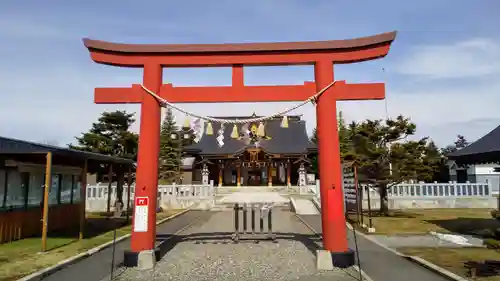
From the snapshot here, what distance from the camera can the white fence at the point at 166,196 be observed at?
79.2 ft

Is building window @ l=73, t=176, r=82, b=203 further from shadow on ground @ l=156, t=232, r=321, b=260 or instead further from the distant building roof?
the distant building roof

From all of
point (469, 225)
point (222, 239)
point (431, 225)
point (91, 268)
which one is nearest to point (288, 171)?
point (431, 225)

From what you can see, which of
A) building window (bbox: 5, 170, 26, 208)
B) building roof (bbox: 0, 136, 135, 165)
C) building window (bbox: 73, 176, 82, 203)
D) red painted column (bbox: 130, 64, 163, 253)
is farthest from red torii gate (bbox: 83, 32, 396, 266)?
building window (bbox: 73, 176, 82, 203)

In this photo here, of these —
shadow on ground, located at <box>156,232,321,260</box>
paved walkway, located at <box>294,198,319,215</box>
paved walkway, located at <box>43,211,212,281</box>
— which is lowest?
paved walkway, located at <box>43,211,212,281</box>

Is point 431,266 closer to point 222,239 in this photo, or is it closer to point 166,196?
point 222,239

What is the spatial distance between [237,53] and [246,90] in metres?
0.96

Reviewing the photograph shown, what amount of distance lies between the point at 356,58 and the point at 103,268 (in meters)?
7.74

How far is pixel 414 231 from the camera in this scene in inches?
572

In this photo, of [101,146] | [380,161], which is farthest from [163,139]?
[380,161]

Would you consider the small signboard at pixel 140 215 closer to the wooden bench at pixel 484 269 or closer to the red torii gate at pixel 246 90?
the red torii gate at pixel 246 90

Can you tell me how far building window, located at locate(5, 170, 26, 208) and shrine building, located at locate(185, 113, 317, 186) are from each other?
2999 cm

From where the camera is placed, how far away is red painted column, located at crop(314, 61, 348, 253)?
8461 millimetres

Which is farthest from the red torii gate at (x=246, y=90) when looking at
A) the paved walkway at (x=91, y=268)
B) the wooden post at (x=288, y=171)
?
the wooden post at (x=288, y=171)

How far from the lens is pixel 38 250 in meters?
10.4
